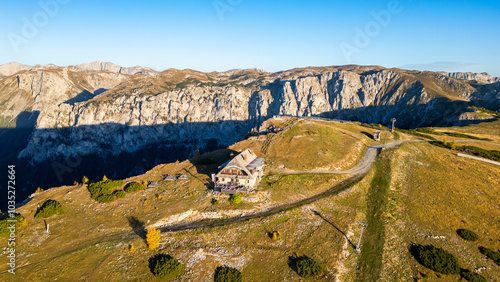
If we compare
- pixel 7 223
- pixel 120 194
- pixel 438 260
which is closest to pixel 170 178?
pixel 120 194

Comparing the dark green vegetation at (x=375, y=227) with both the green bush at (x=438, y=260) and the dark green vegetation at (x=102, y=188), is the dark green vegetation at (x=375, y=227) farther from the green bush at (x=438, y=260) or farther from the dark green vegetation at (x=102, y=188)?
the dark green vegetation at (x=102, y=188)

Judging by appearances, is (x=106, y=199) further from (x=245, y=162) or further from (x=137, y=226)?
(x=245, y=162)

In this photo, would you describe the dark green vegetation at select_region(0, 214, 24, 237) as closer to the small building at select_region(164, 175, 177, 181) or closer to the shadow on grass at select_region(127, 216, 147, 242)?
the shadow on grass at select_region(127, 216, 147, 242)

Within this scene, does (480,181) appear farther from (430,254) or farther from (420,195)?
(430,254)

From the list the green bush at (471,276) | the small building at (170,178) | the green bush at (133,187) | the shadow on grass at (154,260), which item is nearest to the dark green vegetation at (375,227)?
the green bush at (471,276)

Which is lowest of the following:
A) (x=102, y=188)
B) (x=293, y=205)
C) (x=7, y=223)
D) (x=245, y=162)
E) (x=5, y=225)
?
(x=5, y=225)

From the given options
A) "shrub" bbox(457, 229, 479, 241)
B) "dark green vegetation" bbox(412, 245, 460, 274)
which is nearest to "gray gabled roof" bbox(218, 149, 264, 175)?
"dark green vegetation" bbox(412, 245, 460, 274)

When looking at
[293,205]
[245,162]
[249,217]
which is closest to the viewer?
[249,217]
